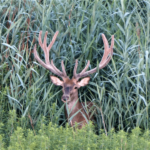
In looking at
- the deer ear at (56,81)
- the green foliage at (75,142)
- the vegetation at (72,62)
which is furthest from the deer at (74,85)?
the green foliage at (75,142)

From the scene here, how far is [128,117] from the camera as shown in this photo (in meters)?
4.13

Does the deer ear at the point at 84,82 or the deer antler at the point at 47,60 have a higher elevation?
the deer antler at the point at 47,60

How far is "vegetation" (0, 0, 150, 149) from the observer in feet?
13.4

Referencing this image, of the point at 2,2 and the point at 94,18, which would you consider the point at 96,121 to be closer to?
the point at 94,18

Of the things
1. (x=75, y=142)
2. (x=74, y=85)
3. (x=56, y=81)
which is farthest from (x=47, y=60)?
(x=75, y=142)

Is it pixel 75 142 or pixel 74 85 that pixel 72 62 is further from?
pixel 75 142

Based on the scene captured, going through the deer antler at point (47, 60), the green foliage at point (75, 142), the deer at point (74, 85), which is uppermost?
the deer antler at point (47, 60)

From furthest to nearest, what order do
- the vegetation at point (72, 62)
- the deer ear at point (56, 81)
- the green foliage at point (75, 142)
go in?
the deer ear at point (56, 81), the vegetation at point (72, 62), the green foliage at point (75, 142)

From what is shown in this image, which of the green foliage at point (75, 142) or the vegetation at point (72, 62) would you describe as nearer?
the green foliage at point (75, 142)

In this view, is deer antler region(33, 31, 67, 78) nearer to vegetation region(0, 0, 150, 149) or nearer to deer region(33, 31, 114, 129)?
deer region(33, 31, 114, 129)

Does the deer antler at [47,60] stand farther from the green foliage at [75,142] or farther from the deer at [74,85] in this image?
the green foliage at [75,142]

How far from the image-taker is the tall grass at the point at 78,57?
412cm

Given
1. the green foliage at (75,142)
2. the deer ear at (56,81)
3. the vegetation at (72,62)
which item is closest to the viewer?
the green foliage at (75,142)

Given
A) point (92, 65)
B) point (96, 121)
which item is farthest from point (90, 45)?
point (96, 121)
